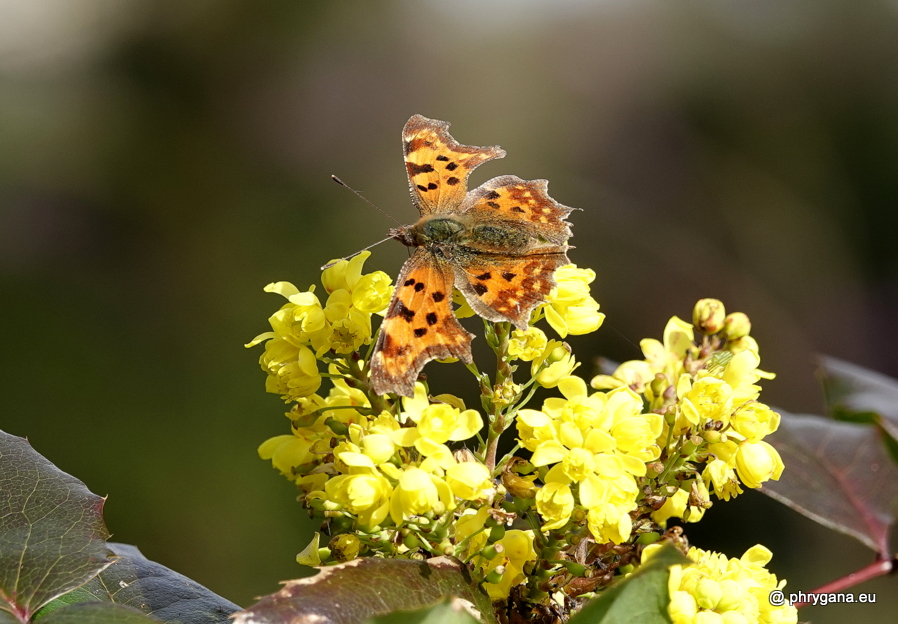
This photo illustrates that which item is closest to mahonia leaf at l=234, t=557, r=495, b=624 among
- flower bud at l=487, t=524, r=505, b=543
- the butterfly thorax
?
flower bud at l=487, t=524, r=505, b=543

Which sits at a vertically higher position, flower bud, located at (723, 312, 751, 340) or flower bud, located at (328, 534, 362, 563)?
flower bud, located at (723, 312, 751, 340)

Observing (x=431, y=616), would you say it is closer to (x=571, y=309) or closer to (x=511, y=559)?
(x=511, y=559)

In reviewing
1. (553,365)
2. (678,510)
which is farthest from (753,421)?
(553,365)

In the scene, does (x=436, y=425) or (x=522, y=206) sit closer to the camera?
(x=436, y=425)

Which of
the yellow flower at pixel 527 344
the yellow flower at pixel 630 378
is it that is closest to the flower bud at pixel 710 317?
the yellow flower at pixel 630 378

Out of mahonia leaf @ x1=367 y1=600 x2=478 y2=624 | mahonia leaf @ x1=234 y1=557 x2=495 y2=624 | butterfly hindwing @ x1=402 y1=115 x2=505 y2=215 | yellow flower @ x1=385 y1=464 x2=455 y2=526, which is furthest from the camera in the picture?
butterfly hindwing @ x1=402 y1=115 x2=505 y2=215

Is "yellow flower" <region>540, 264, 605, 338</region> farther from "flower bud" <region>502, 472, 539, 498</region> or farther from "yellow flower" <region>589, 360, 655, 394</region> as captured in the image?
"flower bud" <region>502, 472, 539, 498</region>

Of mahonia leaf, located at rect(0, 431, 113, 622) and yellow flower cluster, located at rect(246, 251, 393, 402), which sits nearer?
mahonia leaf, located at rect(0, 431, 113, 622)

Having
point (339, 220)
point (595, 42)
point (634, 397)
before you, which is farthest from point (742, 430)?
point (595, 42)
